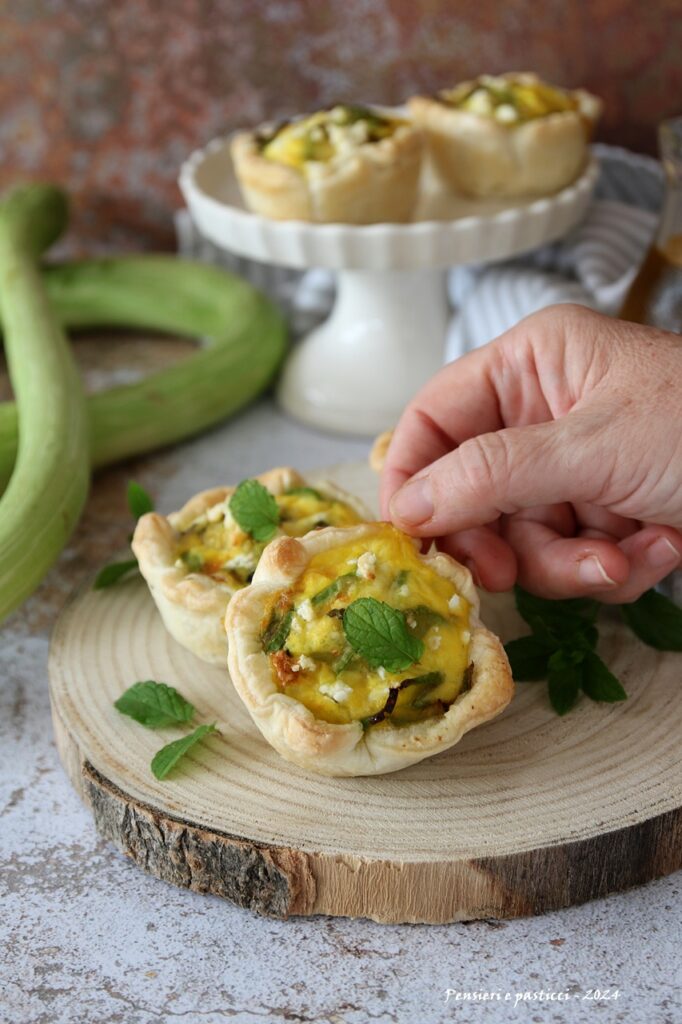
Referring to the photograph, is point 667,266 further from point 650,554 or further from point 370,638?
point 370,638

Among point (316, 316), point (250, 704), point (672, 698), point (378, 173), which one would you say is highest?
point (378, 173)

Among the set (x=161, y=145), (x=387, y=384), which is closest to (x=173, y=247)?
(x=161, y=145)

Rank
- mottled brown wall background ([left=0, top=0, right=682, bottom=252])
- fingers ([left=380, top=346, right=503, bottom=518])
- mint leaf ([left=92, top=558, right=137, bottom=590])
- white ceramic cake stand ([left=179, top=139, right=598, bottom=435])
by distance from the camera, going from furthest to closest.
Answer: mottled brown wall background ([left=0, top=0, right=682, bottom=252]), white ceramic cake stand ([left=179, top=139, right=598, bottom=435]), mint leaf ([left=92, top=558, right=137, bottom=590]), fingers ([left=380, top=346, right=503, bottom=518])

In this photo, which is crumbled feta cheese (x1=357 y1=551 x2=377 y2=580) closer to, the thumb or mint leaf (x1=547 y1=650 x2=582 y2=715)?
the thumb

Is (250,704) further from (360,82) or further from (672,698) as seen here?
(360,82)

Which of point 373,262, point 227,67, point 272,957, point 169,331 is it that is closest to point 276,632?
point 272,957

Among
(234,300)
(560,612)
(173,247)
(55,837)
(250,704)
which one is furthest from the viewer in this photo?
(173,247)

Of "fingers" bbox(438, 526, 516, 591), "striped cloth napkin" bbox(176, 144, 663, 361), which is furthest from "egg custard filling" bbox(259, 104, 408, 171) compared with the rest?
"fingers" bbox(438, 526, 516, 591)
